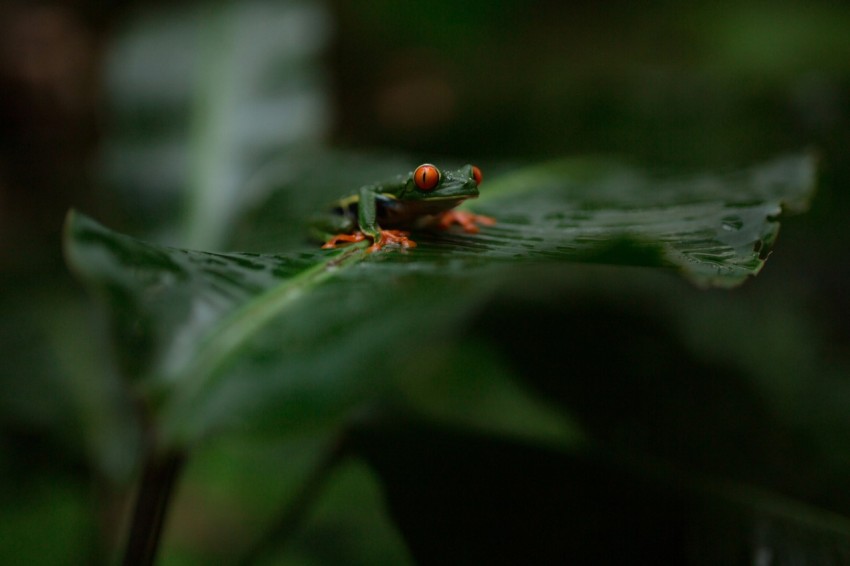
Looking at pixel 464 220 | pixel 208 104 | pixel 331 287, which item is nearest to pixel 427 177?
pixel 464 220

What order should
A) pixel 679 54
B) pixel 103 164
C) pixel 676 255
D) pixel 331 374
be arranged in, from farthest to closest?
1. pixel 679 54
2. pixel 103 164
3. pixel 331 374
4. pixel 676 255

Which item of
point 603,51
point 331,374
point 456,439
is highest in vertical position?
point 603,51

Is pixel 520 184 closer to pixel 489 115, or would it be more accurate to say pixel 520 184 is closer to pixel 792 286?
pixel 489 115

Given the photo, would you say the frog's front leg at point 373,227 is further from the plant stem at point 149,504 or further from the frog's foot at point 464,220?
the plant stem at point 149,504

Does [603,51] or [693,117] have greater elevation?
[603,51]

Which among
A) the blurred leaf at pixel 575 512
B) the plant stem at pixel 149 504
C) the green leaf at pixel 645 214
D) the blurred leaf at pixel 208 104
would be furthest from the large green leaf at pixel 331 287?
the blurred leaf at pixel 208 104

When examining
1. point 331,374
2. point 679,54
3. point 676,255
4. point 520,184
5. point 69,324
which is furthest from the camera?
point 679,54

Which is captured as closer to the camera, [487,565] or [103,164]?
[487,565]

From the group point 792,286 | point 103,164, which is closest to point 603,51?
point 792,286

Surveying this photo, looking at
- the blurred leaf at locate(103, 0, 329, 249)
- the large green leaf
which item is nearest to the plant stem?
the large green leaf
